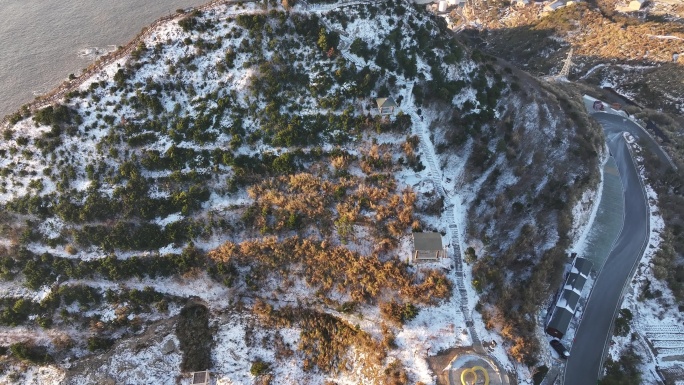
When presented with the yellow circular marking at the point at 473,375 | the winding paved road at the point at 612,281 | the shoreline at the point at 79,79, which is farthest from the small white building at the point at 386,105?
the winding paved road at the point at 612,281

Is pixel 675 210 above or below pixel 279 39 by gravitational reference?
below

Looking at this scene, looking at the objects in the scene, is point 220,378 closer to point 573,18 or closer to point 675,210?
point 675,210

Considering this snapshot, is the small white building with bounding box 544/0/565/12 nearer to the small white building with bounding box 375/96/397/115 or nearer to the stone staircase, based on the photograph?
the stone staircase

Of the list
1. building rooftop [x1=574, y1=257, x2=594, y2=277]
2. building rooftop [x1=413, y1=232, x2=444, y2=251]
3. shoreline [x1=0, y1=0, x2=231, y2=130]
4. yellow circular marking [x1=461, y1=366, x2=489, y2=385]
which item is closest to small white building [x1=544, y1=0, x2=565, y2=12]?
building rooftop [x1=574, y1=257, x2=594, y2=277]

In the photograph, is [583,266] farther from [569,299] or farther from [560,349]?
[560,349]

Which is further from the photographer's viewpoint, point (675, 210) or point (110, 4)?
point (110, 4)

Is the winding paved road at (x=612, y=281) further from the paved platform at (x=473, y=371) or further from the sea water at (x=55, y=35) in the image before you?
the sea water at (x=55, y=35)

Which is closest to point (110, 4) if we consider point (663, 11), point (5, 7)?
point (5, 7)

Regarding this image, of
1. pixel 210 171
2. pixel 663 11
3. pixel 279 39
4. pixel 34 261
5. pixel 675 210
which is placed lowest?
pixel 34 261
